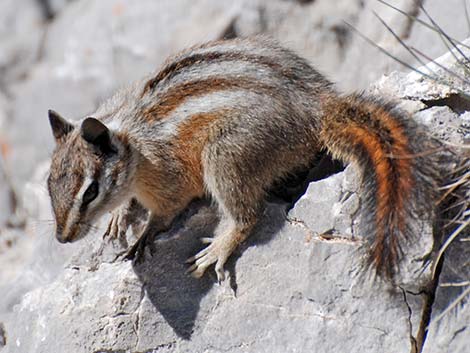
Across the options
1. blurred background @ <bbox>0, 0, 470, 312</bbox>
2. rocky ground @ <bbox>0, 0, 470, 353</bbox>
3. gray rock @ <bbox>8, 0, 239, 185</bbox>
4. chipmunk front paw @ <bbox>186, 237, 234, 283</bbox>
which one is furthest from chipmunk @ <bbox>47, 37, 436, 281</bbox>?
gray rock @ <bbox>8, 0, 239, 185</bbox>

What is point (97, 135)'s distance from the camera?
15.7 ft

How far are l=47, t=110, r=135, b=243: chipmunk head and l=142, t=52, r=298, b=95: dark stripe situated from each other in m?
0.40

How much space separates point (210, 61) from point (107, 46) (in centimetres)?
413

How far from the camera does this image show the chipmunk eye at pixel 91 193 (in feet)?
15.4

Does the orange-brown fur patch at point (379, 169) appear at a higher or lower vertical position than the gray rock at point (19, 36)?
higher

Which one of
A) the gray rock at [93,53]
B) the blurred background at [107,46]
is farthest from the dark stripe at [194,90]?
the gray rock at [93,53]

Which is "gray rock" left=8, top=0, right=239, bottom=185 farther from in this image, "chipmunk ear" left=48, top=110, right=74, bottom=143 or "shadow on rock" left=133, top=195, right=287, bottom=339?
"shadow on rock" left=133, top=195, right=287, bottom=339

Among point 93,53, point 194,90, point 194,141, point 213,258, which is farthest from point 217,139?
point 93,53

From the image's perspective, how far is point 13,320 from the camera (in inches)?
210

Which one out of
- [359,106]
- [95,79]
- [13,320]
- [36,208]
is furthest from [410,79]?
[95,79]

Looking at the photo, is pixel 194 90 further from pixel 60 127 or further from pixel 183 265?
pixel 183 265

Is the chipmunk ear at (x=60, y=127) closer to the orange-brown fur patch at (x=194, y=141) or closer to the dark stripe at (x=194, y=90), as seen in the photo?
the dark stripe at (x=194, y=90)

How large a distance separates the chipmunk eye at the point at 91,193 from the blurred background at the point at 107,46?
1436 mm

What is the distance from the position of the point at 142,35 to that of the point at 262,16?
129 centimetres
